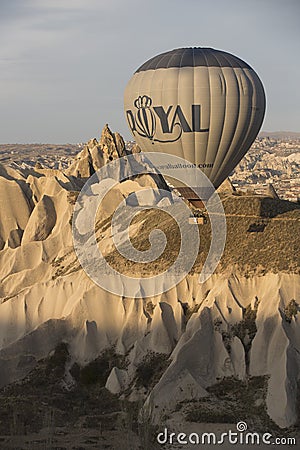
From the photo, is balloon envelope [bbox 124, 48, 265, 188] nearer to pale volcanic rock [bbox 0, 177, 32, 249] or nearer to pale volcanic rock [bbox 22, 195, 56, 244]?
pale volcanic rock [bbox 22, 195, 56, 244]

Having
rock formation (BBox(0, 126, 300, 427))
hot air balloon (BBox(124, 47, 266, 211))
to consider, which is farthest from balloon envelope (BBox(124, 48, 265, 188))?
rock formation (BBox(0, 126, 300, 427))

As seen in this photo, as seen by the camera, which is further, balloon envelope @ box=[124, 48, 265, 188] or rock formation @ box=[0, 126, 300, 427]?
balloon envelope @ box=[124, 48, 265, 188]

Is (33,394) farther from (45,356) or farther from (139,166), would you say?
(139,166)

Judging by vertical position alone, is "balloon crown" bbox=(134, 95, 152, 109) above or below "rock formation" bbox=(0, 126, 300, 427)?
above

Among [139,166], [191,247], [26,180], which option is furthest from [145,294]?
[139,166]

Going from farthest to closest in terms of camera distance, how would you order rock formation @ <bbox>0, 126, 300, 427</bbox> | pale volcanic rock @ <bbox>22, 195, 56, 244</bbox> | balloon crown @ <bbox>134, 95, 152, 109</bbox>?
pale volcanic rock @ <bbox>22, 195, 56, 244</bbox>
balloon crown @ <bbox>134, 95, 152, 109</bbox>
rock formation @ <bbox>0, 126, 300, 427</bbox>

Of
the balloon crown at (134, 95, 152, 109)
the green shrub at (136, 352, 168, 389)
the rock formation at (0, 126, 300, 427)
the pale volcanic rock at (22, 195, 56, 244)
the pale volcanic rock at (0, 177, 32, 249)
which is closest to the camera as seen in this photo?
the rock formation at (0, 126, 300, 427)

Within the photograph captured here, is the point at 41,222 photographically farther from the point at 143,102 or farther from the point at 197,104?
the point at 197,104

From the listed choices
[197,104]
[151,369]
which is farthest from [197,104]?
[151,369]
